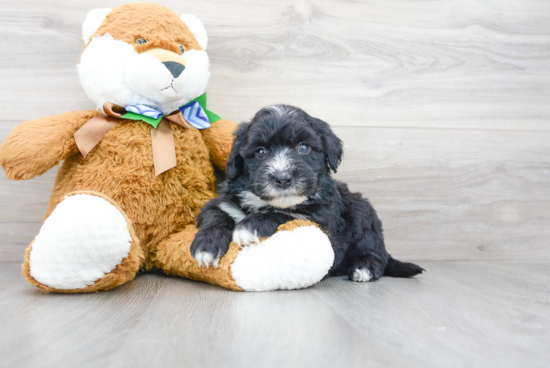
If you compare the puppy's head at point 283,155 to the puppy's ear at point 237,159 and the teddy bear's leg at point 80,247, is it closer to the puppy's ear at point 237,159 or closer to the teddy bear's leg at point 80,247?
the puppy's ear at point 237,159

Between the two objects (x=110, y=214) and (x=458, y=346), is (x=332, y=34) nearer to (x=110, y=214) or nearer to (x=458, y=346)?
(x=110, y=214)

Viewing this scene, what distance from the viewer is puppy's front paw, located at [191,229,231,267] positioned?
148 centimetres

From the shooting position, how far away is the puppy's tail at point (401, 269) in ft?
6.14

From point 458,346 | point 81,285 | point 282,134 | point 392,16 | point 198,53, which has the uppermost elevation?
point 392,16

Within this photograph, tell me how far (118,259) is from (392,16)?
1909 mm

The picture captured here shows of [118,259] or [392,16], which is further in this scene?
[392,16]

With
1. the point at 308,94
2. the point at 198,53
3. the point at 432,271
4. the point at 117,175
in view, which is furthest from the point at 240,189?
the point at 432,271

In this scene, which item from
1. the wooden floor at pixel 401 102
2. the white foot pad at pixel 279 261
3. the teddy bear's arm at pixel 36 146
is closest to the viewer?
the white foot pad at pixel 279 261

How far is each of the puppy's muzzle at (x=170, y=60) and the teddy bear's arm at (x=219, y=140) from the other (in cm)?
36

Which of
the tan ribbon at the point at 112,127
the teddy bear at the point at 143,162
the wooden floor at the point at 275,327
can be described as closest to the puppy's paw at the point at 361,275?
the wooden floor at the point at 275,327

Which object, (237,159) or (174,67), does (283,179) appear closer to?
(237,159)

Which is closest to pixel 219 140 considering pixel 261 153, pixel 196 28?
pixel 261 153

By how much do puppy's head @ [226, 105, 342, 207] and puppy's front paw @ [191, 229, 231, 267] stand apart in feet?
0.67

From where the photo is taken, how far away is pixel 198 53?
71.9 inches
